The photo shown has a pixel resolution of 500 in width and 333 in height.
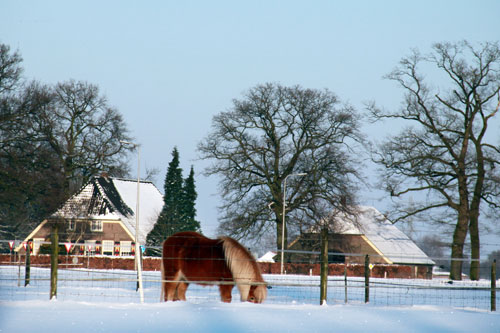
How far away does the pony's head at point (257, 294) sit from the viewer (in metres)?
12.6

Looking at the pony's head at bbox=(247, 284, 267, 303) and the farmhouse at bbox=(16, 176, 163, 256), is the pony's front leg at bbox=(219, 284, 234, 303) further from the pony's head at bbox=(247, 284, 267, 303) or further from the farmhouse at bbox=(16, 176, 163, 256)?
the farmhouse at bbox=(16, 176, 163, 256)

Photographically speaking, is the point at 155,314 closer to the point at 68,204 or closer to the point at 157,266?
the point at 157,266

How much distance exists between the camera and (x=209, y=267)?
13.1 metres

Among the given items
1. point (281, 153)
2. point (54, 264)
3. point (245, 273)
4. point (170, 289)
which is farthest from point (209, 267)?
point (281, 153)

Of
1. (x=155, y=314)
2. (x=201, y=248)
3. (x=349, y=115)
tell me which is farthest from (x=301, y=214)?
(x=155, y=314)

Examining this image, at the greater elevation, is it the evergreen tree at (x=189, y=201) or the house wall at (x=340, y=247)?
the evergreen tree at (x=189, y=201)

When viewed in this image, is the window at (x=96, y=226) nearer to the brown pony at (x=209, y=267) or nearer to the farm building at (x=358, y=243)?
the farm building at (x=358, y=243)

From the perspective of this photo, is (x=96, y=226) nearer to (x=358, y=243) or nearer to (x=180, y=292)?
(x=358, y=243)

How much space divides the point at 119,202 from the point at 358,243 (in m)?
20.0

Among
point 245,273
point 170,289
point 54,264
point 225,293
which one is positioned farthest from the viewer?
point 170,289

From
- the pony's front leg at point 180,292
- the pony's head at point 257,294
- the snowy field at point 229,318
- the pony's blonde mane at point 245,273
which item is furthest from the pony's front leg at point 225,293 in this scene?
the pony's front leg at point 180,292

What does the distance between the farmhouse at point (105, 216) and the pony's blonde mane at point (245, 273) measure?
119 feet

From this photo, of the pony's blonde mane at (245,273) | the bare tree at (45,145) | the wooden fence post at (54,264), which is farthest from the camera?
the bare tree at (45,145)

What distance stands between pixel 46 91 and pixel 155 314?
3353 centimetres
